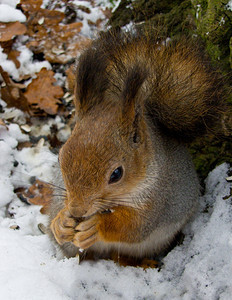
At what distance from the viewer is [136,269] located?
1.64 metres

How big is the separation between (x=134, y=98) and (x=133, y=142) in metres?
0.17

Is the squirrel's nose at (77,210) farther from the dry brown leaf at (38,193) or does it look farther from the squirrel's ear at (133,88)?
the dry brown leaf at (38,193)

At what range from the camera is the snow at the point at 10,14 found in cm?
290

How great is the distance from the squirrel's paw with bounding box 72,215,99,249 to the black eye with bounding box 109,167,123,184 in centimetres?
24

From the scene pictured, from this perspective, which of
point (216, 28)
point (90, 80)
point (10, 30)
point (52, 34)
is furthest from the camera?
point (52, 34)

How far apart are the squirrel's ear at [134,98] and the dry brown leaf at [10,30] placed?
182 cm

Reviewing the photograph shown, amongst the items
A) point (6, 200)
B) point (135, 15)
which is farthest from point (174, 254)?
point (135, 15)

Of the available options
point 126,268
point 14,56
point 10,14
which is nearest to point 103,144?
point 126,268

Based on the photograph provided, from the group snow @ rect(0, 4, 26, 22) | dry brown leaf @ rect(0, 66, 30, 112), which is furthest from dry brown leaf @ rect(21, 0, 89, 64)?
dry brown leaf @ rect(0, 66, 30, 112)

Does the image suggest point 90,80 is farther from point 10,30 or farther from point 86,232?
point 10,30

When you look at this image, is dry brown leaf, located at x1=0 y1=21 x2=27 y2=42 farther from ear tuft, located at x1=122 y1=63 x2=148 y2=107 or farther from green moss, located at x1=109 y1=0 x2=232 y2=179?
ear tuft, located at x1=122 y1=63 x2=148 y2=107

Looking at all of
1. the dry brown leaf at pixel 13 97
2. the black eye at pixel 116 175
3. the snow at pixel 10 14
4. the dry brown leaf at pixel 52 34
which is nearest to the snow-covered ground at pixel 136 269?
the black eye at pixel 116 175

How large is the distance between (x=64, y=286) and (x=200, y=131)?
87 cm

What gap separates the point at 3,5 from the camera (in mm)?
2984
